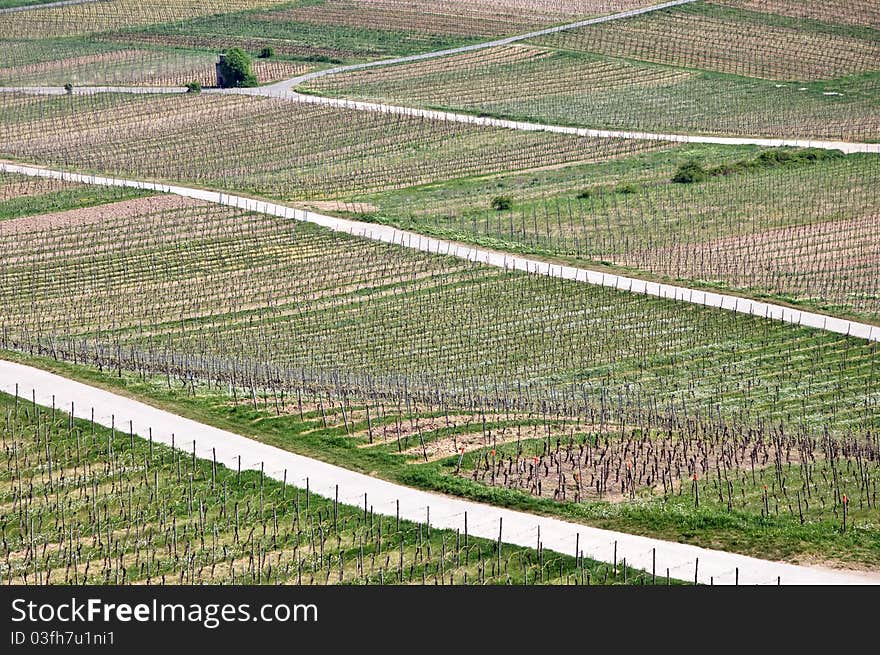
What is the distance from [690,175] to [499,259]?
Answer: 23326 millimetres

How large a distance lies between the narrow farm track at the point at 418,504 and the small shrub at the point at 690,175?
50.2 metres

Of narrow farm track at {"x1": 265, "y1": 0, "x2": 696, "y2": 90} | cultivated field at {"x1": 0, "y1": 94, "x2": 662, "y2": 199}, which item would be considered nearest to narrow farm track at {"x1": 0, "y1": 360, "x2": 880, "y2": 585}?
cultivated field at {"x1": 0, "y1": 94, "x2": 662, "y2": 199}

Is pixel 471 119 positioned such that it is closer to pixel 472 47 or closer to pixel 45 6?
pixel 472 47

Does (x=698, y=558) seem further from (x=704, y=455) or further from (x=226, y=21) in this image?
(x=226, y=21)

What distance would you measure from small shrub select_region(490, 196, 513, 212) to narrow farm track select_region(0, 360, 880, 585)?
39508mm

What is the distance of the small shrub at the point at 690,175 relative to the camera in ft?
327

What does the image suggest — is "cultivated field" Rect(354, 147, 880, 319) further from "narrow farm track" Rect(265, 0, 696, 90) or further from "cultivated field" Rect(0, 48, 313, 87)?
"cultivated field" Rect(0, 48, 313, 87)

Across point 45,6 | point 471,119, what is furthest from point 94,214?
point 45,6

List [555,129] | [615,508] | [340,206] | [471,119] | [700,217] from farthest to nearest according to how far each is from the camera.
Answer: [471,119], [555,129], [340,206], [700,217], [615,508]

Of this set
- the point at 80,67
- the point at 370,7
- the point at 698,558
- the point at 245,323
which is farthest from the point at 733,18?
the point at 698,558

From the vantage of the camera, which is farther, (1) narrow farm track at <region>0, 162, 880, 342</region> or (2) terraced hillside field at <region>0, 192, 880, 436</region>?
(1) narrow farm track at <region>0, 162, 880, 342</region>

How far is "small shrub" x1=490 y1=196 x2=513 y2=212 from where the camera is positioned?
9400 cm

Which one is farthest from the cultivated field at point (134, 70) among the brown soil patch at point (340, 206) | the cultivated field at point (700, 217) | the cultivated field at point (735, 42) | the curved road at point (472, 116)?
the brown soil patch at point (340, 206)

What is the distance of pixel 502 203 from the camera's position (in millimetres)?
94188
